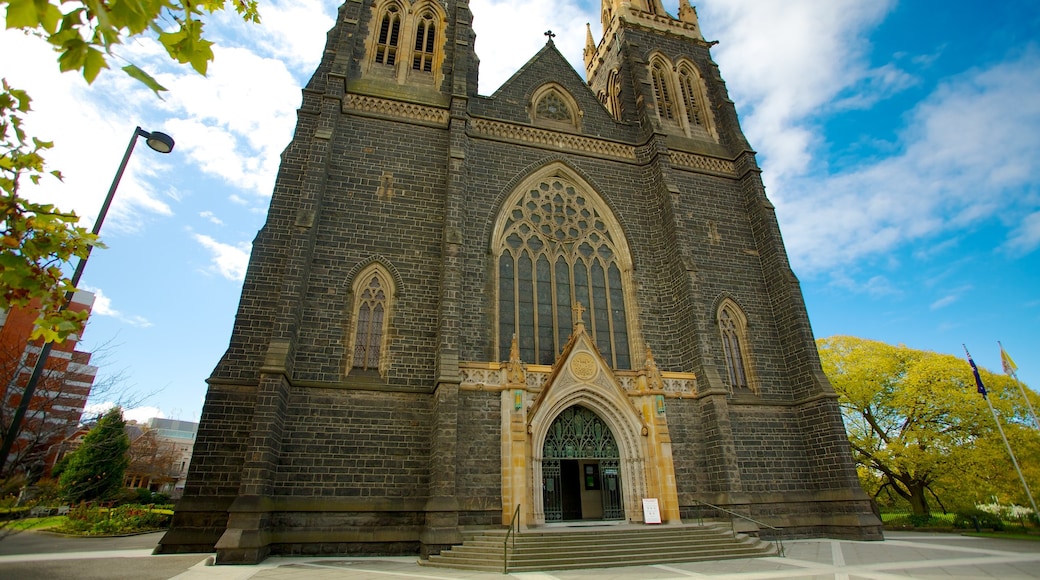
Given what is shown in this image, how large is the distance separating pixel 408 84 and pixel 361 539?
48.6 feet

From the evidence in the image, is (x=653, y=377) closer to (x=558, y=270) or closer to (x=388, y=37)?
(x=558, y=270)

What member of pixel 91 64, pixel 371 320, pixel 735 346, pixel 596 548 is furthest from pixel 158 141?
pixel 735 346

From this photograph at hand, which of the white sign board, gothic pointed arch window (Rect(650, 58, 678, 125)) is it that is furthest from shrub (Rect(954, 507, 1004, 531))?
gothic pointed arch window (Rect(650, 58, 678, 125))

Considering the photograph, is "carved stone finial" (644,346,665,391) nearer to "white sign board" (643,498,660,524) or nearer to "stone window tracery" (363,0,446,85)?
"white sign board" (643,498,660,524)

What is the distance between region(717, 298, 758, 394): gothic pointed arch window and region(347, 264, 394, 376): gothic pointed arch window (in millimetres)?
10718

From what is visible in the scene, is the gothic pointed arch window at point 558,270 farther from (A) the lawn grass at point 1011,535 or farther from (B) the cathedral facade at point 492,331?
(A) the lawn grass at point 1011,535

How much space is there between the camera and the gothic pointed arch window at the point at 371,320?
14.2m

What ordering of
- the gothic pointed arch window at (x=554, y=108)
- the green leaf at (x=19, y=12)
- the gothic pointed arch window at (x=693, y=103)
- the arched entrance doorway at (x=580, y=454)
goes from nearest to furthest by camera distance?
1. the green leaf at (x=19, y=12)
2. the arched entrance doorway at (x=580, y=454)
3. the gothic pointed arch window at (x=554, y=108)
4. the gothic pointed arch window at (x=693, y=103)

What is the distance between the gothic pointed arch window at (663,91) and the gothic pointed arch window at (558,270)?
6.38 m

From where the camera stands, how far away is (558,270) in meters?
17.3

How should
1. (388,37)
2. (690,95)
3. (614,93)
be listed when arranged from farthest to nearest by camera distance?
(614,93)
(690,95)
(388,37)

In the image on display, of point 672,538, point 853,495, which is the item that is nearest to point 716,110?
point 853,495

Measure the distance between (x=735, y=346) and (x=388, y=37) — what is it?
55.1ft

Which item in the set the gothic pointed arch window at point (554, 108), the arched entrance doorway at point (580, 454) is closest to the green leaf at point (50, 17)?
the arched entrance doorway at point (580, 454)
